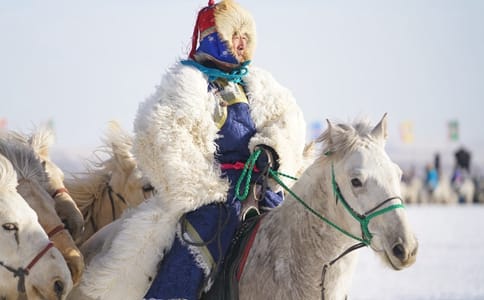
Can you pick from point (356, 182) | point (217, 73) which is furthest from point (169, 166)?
point (356, 182)

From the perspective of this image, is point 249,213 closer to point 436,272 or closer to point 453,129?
point 436,272

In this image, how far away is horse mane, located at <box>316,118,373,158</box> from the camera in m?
4.76

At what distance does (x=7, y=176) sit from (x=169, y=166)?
2.94ft

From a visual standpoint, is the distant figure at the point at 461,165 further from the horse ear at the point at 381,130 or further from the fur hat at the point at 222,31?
the horse ear at the point at 381,130

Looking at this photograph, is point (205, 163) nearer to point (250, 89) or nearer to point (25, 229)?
point (250, 89)

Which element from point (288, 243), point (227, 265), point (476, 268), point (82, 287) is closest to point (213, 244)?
point (227, 265)

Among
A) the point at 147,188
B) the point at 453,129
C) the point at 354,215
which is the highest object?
the point at 354,215

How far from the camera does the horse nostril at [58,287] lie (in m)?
4.91

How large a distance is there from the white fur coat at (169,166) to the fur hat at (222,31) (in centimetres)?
22

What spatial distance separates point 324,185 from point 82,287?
1621 millimetres

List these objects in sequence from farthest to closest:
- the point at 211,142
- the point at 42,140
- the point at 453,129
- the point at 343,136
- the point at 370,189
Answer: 1. the point at 453,129
2. the point at 42,140
3. the point at 211,142
4. the point at 343,136
5. the point at 370,189

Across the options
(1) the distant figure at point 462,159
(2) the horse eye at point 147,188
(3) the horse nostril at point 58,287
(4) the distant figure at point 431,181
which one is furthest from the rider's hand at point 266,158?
(1) the distant figure at point 462,159

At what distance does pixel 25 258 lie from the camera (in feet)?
16.0

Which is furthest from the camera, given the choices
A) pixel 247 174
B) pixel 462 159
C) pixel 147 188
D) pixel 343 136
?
pixel 462 159
